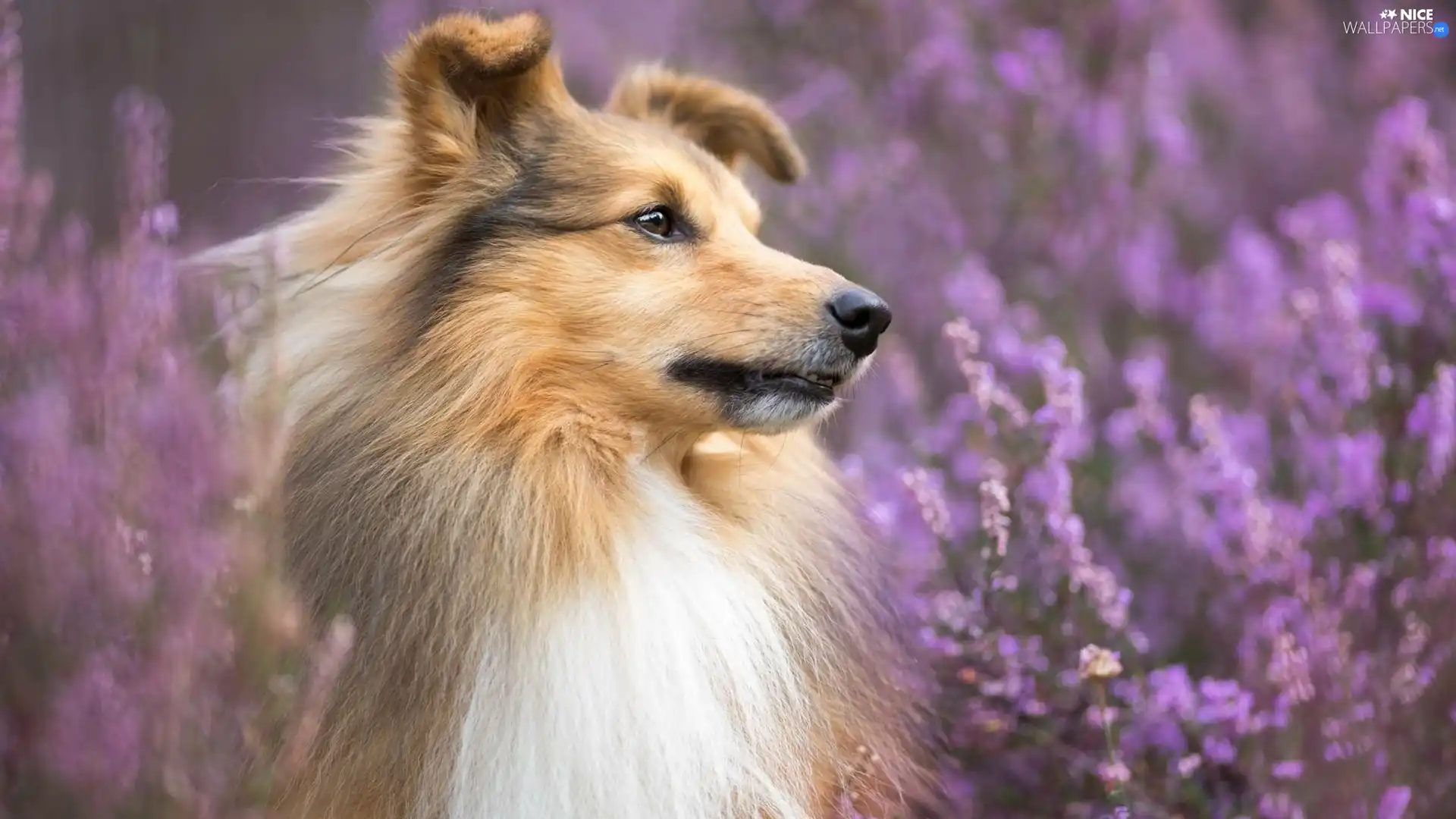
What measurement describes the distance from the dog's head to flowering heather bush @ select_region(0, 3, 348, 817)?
1.71 ft

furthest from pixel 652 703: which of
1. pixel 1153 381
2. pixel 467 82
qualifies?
pixel 1153 381

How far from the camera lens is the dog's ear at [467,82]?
2500mm

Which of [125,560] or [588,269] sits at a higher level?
[588,269]

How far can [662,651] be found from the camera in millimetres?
2459

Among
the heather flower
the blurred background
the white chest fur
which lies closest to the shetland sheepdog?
the white chest fur

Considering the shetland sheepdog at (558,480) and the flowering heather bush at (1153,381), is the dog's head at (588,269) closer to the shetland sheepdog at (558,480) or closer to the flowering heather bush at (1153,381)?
the shetland sheepdog at (558,480)

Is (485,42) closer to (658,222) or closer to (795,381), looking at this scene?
(658,222)

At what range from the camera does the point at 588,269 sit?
2602mm

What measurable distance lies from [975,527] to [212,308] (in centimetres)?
223

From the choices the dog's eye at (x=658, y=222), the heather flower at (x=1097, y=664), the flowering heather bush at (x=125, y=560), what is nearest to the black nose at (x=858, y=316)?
the dog's eye at (x=658, y=222)

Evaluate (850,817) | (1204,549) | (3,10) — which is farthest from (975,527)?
(3,10)

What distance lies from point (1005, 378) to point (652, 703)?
227 cm

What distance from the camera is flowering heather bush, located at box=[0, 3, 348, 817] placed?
6.01 ft

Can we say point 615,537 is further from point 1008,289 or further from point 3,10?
point 1008,289
